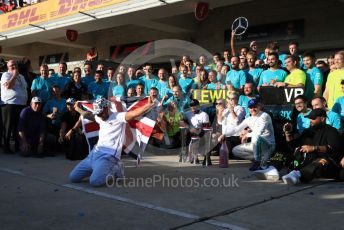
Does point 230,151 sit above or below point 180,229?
above

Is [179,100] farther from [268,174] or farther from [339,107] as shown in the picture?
[339,107]

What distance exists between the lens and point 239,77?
8281mm

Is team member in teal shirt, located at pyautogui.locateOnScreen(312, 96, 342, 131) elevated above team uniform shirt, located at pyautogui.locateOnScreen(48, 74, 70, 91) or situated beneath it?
situated beneath

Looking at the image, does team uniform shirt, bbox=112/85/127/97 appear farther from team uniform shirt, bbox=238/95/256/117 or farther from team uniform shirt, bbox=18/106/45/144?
team uniform shirt, bbox=238/95/256/117

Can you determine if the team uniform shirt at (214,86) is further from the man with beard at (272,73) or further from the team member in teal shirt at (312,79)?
the team member in teal shirt at (312,79)

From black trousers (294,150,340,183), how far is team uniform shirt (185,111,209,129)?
2.12 m

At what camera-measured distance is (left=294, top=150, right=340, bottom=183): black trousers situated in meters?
5.59

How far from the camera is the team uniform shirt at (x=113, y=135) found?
5957mm

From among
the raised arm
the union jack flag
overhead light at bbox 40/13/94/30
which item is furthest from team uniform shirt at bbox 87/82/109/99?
overhead light at bbox 40/13/94/30

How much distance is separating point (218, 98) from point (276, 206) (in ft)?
13.6

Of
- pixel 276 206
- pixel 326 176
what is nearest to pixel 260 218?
pixel 276 206

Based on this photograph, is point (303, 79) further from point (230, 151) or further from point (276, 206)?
point (276, 206)

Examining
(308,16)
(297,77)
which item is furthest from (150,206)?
(308,16)

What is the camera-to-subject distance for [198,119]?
776cm
